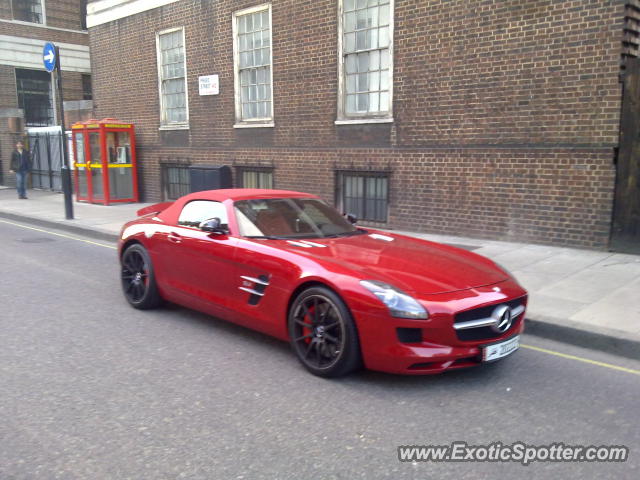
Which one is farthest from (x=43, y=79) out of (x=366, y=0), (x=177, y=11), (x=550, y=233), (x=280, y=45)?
(x=550, y=233)

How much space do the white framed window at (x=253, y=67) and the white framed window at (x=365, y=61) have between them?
84.3 inches

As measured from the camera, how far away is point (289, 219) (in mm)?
5449

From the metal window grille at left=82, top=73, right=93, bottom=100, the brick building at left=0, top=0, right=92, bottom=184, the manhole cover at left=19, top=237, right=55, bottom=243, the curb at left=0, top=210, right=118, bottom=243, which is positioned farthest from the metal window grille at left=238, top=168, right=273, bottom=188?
the metal window grille at left=82, top=73, right=93, bottom=100

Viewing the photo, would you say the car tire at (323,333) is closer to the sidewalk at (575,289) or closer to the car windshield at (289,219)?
the car windshield at (289,219)

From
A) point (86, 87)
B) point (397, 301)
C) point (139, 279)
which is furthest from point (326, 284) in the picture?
point (86, 87)

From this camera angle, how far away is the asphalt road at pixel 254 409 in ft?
10.2

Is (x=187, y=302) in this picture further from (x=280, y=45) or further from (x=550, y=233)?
(x=280, y=45)

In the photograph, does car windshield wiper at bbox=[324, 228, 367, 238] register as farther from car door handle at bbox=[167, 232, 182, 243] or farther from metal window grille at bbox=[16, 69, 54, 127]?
metal window grille at bbox=[16, 69, 54, 127]

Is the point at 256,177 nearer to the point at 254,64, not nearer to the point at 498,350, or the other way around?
the point at 254,64

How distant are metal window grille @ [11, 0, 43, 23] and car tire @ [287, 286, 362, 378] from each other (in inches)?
985

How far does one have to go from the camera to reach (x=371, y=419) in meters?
3.65

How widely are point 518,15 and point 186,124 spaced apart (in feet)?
30.7

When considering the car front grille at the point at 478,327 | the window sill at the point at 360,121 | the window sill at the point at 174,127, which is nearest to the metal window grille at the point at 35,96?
the window sill at the point at 174,127

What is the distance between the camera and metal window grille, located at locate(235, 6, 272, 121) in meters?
13.2
